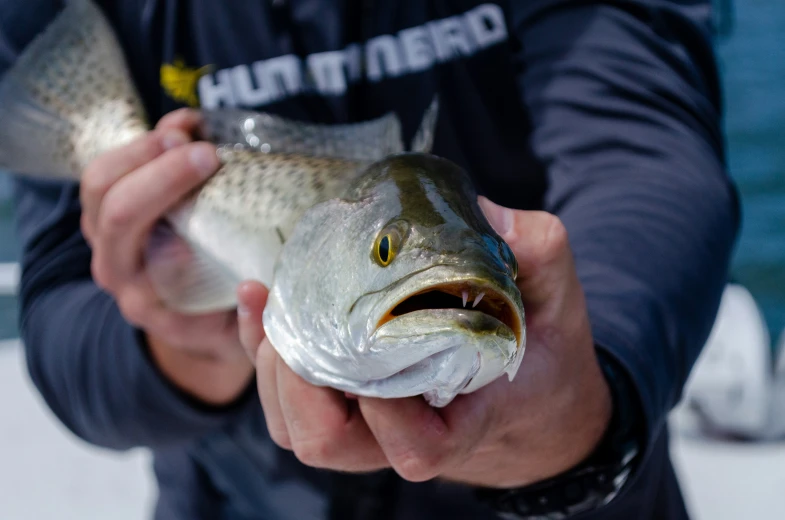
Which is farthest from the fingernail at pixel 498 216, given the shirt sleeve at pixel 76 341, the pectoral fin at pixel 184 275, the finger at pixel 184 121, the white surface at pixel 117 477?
the white surface at pixel 117 477

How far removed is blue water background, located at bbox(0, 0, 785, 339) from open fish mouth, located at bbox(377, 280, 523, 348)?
272cm

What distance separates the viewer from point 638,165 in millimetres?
1373

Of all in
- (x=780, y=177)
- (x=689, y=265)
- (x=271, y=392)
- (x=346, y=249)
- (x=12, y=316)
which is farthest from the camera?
(x=780, y=177)

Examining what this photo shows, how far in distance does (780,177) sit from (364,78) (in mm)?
5789

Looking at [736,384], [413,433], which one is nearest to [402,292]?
[413,433]

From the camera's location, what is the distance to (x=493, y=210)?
89cm

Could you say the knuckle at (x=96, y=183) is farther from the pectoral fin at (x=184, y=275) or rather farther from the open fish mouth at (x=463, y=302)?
the open fish mouth at (x=463, y=302)

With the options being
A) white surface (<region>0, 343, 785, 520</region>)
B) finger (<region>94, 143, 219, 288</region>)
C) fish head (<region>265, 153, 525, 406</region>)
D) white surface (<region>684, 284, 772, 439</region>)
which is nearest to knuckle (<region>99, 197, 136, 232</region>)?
finger (<region>94, 143, 219, 288</region>)

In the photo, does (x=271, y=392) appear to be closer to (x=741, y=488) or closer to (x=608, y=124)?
(x=608, y=124)

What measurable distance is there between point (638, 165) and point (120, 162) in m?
0.93

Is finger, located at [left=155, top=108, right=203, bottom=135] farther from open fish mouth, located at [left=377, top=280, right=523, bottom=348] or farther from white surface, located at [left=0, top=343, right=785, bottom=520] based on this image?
white surface, located at [left=0, top=343, right=785, bottom=520]

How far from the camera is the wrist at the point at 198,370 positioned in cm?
138

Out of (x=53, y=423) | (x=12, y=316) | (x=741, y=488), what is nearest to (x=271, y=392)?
(x=741, y=488)

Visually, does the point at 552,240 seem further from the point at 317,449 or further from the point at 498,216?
the point at 317,449
